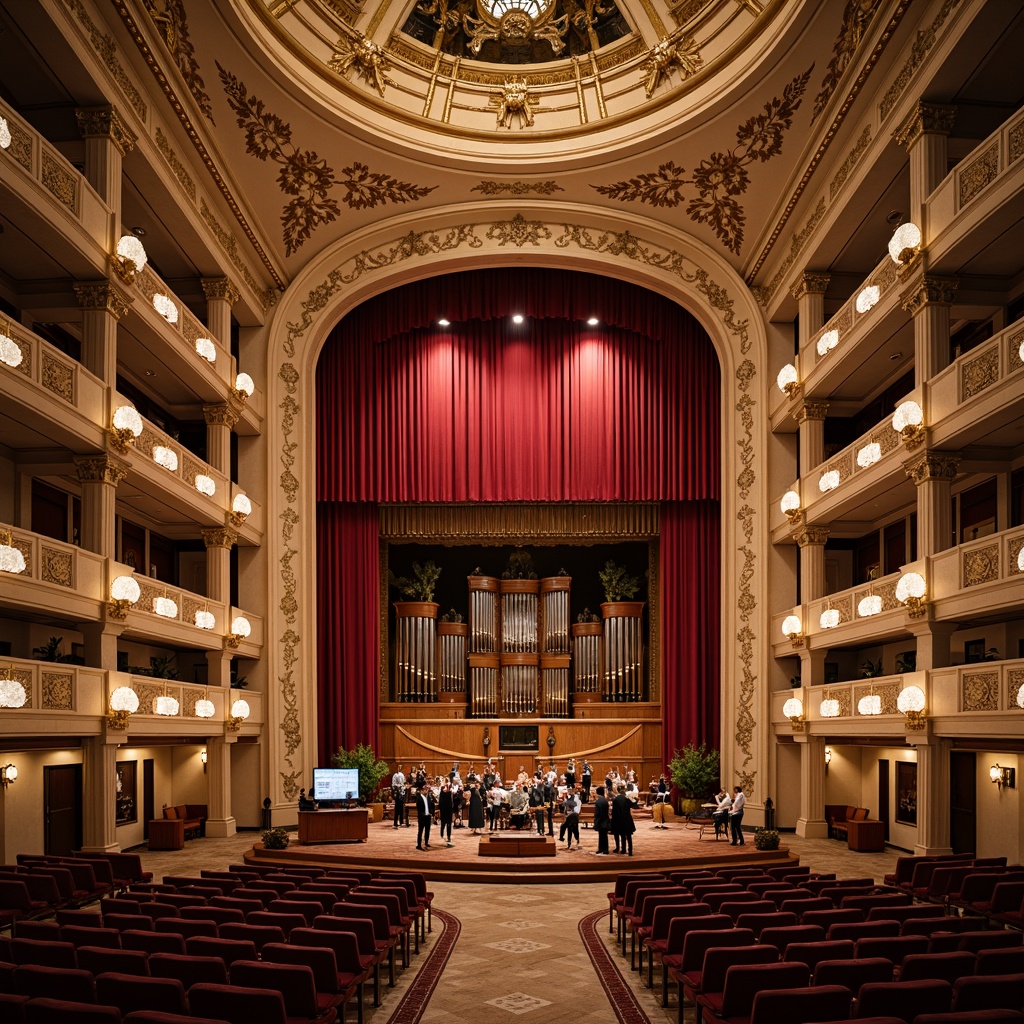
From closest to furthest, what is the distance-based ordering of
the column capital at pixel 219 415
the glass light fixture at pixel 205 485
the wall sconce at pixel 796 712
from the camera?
1. the glass light fixture at pixel 205 485
2. the wall sconce at pixel 796 712
3. the column capital at pixel 219 415

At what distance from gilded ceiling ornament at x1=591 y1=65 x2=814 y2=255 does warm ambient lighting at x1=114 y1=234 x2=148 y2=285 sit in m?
10.3

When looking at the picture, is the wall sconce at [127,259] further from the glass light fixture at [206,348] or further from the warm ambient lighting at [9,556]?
the warm ambient lighting at [9,556]

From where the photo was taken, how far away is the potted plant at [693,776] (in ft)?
74.7

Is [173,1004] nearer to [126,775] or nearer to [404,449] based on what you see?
[126,775]

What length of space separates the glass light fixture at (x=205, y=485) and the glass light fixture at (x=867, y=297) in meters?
11.6

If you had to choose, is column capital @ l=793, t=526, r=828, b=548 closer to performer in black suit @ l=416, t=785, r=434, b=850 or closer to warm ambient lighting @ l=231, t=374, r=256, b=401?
performer in black suit @ l=416, t=785, r=434, b=850

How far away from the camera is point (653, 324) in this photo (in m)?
24.8

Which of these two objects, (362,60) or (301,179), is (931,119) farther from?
(301,179)

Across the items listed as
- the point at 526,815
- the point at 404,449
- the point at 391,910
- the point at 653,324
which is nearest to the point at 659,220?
the point at 653,324

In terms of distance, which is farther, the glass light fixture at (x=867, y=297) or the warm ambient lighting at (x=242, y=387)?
the warm ambient lighting at (x=242, y=387)

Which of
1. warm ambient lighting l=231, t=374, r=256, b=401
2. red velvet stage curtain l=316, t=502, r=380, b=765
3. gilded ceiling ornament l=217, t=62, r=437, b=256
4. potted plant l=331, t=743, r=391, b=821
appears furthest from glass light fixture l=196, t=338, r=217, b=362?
potted plant l=331, t=743, r=391, b=821

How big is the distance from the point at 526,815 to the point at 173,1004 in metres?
14.6

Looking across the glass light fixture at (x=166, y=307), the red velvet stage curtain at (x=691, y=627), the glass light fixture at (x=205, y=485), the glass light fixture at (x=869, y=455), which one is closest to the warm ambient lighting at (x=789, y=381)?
the glass light fixture at (x=869, y=455)

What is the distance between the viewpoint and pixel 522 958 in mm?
10641
